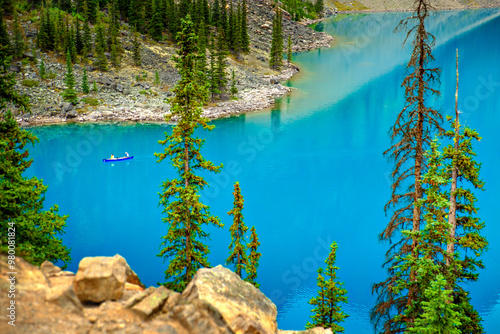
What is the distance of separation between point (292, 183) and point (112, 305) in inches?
1312

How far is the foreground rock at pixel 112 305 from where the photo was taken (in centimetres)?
809

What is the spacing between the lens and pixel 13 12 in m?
77.7

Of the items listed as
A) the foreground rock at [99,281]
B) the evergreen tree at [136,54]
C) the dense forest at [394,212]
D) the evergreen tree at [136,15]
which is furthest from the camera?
the evergreen tree at [136,15]

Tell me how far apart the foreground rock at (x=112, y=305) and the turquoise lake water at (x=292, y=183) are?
14.0 metres

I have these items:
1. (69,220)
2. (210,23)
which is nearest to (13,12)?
(210,23)

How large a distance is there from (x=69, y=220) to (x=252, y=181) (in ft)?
59.7

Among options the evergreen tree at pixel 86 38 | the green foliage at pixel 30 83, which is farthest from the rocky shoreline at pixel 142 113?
the evergreen tree at pixel 86 38

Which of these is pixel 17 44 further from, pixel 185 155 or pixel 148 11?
pixel 185 155

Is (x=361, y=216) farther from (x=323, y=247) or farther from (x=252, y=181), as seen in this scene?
(x=252, y=181)

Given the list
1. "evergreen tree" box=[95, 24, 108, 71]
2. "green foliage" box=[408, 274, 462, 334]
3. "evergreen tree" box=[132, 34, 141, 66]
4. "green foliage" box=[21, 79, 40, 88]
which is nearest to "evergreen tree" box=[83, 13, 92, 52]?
"evergreen tree" box=[95, 24, 108, 71]

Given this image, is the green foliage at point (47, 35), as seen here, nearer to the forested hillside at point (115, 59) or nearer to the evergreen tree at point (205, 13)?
the forested hillside at point (115, 59)

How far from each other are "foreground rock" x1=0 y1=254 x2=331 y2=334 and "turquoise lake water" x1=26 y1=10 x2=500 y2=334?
14.0 metres

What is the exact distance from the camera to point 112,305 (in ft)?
30.0

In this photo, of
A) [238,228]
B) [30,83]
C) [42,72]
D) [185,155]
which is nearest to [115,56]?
[42,72]
